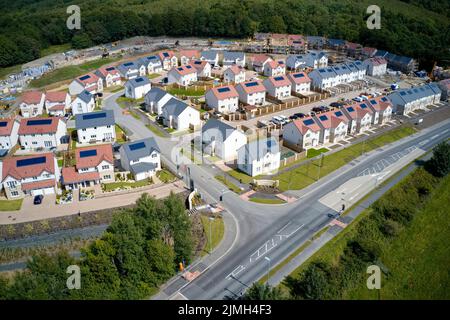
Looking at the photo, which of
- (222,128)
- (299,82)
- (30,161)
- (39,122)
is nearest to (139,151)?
(222,128)

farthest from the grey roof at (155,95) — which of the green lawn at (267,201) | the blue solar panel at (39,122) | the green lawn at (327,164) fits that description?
the green lawn at (267,201)

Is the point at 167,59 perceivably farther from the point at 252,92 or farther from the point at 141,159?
the point at 141,159

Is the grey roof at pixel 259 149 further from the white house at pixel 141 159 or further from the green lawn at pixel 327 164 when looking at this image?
the white house at pixel 141 159

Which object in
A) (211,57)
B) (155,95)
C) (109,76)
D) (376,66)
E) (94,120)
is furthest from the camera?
(211,57)

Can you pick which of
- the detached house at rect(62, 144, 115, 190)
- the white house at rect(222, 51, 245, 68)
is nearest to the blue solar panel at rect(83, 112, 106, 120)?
the detached house at rect(62, 144, 115, 190)

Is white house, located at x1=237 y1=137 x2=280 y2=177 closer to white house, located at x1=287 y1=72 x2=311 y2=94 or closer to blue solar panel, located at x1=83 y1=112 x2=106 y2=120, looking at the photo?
blue solar panel, located at x1=83 y1=112 x2=106 y2=120
